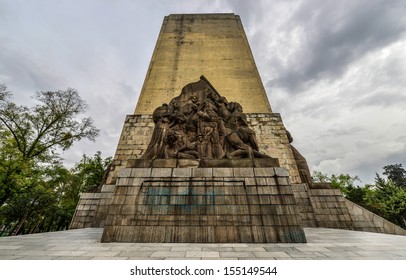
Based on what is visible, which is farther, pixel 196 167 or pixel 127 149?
pixel 127 149

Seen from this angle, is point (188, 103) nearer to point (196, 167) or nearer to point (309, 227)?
point (196, 167)

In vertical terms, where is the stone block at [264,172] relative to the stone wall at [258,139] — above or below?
below

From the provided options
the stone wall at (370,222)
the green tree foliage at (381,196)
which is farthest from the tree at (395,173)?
the stone wall at (370,222)

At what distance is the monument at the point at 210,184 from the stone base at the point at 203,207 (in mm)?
25

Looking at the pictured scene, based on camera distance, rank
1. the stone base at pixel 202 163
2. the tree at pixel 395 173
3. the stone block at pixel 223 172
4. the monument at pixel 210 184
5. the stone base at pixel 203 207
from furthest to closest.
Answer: the tree at pixel 395 173, the stone base at pixel 202 163, the stone block at pixel 223 172, the monument at pixel 210 184, the stone base at pixel 203 207

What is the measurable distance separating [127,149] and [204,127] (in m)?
6.02

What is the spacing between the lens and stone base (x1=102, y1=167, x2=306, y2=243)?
4730mm

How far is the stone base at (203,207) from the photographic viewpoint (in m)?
4.73

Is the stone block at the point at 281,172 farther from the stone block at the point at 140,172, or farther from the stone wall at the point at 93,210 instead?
the stone wall at the point at 93,210

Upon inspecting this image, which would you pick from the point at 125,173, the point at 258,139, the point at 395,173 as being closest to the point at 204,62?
the point at 258,139

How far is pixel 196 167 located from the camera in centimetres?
614

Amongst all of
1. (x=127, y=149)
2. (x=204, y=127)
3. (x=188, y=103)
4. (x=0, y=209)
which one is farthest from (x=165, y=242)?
(x=0, y=209)

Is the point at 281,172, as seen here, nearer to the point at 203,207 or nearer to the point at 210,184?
the point at 210,184
